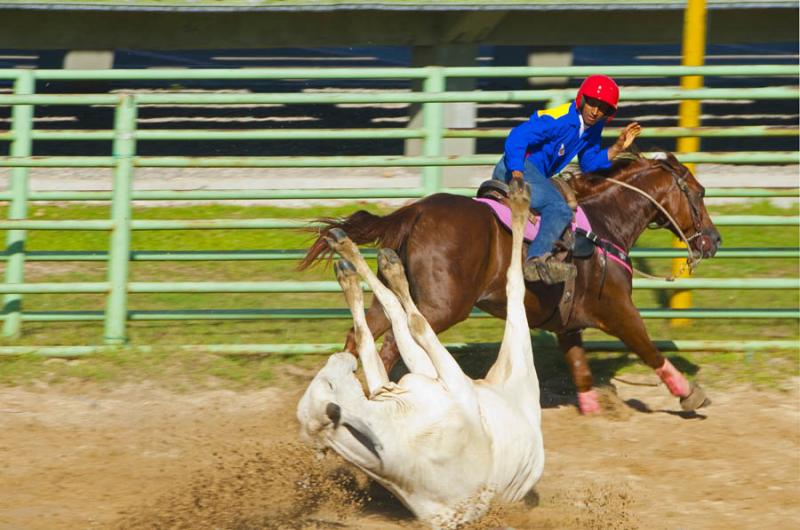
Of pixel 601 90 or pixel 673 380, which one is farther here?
pixel 673 380

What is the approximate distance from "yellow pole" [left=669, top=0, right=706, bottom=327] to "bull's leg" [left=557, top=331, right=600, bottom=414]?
119 cm

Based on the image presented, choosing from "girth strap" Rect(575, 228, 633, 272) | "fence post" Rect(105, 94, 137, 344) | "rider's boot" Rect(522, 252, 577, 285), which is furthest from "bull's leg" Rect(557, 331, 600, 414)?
"fence post" Rect(105, 94, 137, 344)

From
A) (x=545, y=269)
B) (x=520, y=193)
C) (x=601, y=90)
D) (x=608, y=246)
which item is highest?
(x=601, y=90)

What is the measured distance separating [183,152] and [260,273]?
5.10 metres

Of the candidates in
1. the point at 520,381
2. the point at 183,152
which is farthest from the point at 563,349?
the point at 183,152

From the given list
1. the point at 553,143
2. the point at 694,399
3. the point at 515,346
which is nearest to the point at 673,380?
the point at 694,399

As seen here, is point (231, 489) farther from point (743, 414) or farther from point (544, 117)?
point (743, 414)

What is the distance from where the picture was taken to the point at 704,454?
5996 mm

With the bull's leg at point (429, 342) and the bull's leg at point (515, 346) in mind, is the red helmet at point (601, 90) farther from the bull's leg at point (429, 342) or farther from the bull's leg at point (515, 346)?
the bull's leg at point (429, 342)

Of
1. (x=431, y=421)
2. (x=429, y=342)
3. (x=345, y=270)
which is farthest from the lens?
(x=345, y=270)

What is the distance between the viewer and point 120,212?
712 centimetres

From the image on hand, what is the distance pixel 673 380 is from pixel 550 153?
146cm

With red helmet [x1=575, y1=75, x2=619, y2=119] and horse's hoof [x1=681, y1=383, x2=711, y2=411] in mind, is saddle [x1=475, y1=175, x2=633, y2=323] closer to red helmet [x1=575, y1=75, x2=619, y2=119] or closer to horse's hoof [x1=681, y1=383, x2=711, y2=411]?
red helmet [x1=575, y1=75, x2=619, y2=119]

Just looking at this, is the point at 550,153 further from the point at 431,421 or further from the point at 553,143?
the point at 431,421
